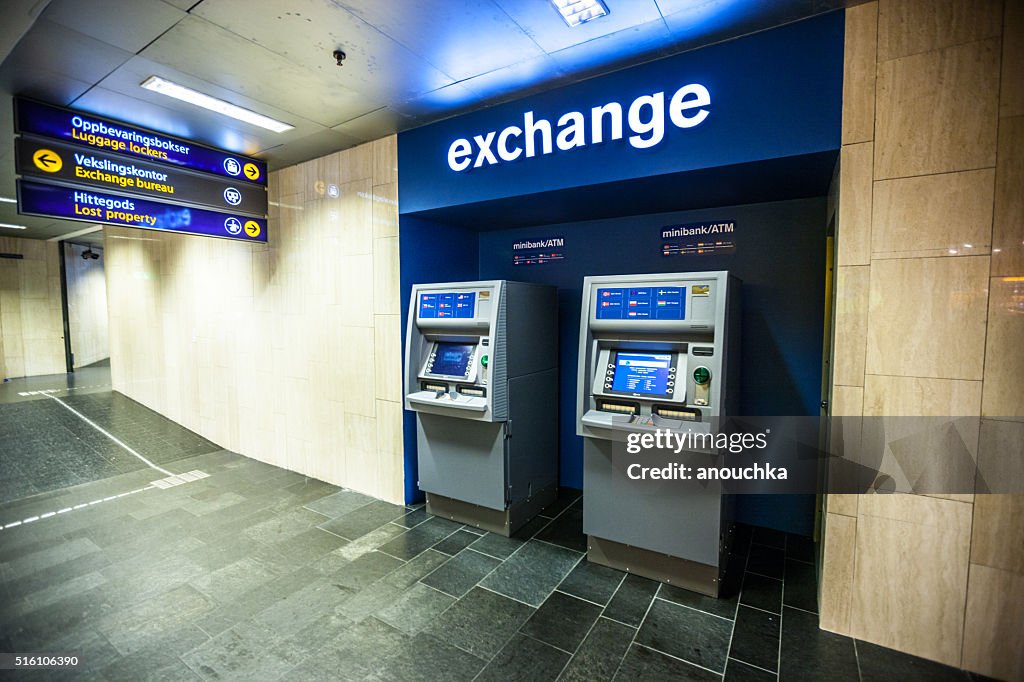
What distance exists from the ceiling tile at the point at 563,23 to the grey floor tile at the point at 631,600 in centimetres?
316

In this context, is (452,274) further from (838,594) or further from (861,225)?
(838,594)

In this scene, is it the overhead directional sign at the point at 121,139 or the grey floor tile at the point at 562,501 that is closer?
the overhead directional sign at the point at 121,139

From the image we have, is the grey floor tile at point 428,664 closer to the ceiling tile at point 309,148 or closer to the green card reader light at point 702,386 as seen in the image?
the green card reader light at point 702,386

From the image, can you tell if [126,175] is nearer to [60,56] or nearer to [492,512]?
[60,56]

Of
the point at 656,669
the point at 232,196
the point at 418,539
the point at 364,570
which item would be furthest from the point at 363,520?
the point at 232,196

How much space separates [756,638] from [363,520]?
287cm

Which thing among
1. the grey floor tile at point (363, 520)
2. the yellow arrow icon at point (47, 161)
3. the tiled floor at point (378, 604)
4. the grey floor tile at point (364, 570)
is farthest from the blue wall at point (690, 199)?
the yellow arrow icon at point (47, 161)

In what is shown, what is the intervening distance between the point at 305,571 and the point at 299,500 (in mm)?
1303

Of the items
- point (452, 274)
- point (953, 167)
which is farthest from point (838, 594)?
point (452, 274)

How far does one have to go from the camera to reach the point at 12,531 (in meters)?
3.73

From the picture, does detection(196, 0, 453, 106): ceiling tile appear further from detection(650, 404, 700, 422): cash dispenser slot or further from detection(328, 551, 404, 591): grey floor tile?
detection(328, 551, 404, 591): grey floor tile

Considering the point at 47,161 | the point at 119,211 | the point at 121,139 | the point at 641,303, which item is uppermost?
the point at 121,139

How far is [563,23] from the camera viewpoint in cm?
246

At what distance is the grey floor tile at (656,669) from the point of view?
2217 mm
